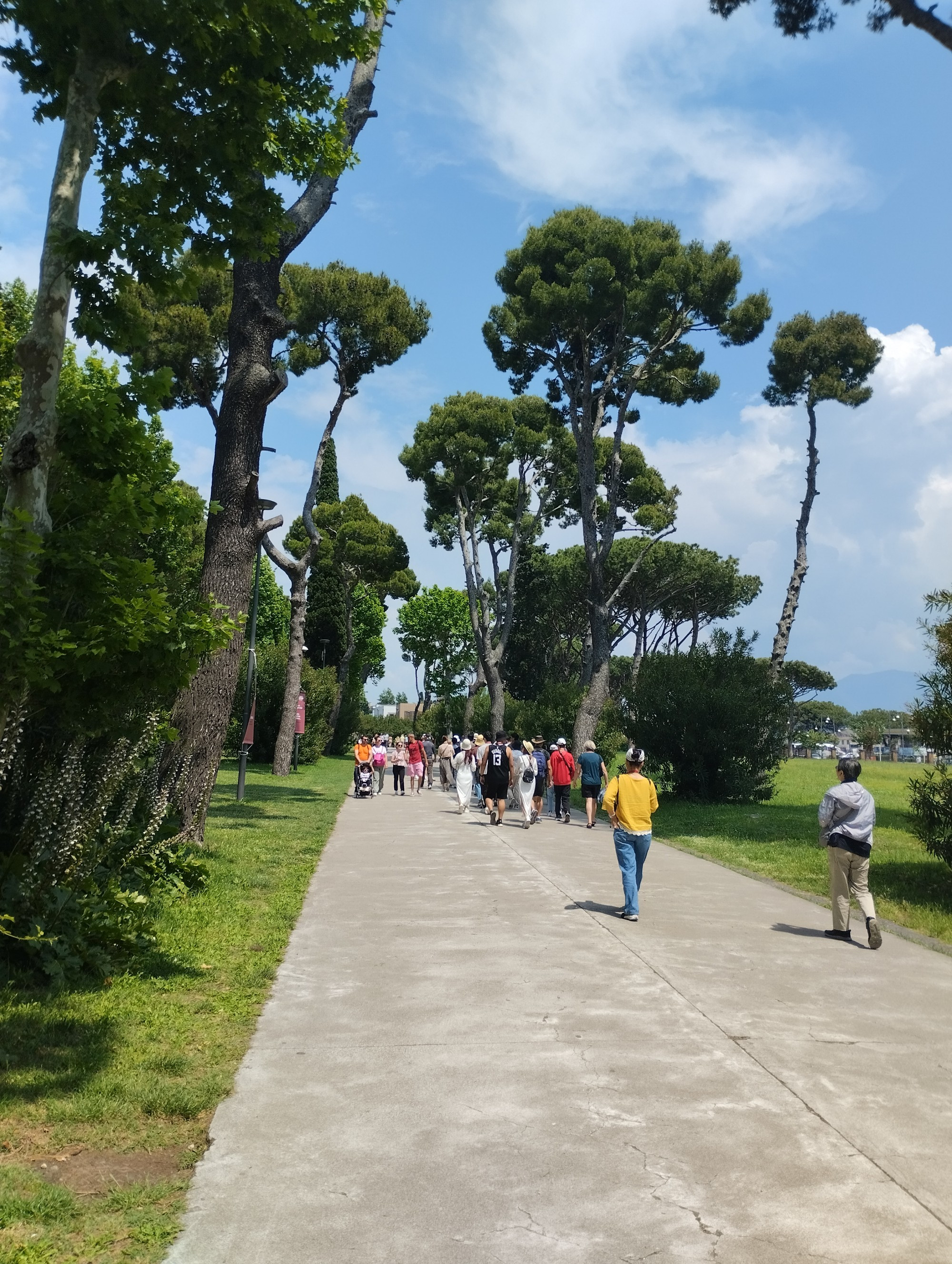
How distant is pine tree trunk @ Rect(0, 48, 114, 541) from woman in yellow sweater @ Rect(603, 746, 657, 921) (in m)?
6.13

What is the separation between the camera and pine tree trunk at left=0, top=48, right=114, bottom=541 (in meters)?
4.54

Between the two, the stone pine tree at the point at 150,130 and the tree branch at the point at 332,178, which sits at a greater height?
the tree branch at the point at 332,178

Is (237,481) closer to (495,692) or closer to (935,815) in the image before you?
(935,815)

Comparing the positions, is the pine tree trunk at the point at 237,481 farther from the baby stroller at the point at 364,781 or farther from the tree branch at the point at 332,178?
the baby stroller at the point at 364,781

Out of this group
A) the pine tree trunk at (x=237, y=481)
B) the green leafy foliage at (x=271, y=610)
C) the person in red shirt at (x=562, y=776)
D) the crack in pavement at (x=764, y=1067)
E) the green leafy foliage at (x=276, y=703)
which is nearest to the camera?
the crack in pavement at (x=764, y=1067)

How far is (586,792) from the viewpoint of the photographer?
19.7m

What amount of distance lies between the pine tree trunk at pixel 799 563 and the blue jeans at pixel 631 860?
24800 mm

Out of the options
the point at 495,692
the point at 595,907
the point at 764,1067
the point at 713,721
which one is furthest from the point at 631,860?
the point at 495,692

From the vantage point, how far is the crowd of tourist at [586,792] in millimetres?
8867

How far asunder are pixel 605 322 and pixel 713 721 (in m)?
12.0

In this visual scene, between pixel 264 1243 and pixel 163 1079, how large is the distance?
1.74m

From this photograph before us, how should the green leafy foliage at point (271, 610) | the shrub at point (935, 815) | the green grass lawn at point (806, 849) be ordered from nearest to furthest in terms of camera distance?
the green grass lawn at point (806, 849) < the shrub at point (935, 815) < the green leafy foliage at point (271, 610)

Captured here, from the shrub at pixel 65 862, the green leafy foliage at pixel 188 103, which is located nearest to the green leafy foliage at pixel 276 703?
the shrub at pixel 65 862

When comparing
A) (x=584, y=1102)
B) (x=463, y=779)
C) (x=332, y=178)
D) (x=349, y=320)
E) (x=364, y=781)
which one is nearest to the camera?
(x=584, y=1102)
